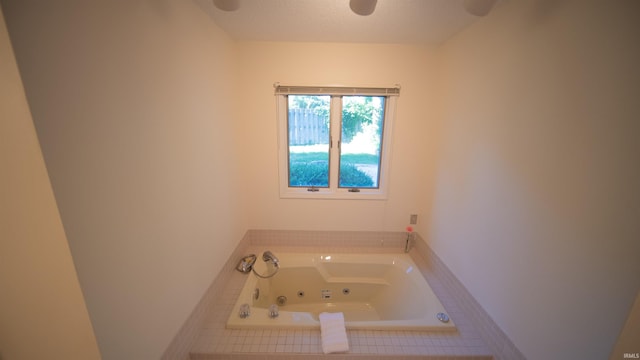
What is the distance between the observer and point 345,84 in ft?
6.70

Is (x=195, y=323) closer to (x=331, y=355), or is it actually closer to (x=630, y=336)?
(x=331, y=355)

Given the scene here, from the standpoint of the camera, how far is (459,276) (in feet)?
5.49

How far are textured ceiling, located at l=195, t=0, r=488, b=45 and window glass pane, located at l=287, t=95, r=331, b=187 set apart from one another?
20.9 inches

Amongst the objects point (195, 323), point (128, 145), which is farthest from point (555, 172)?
point (195, 323)

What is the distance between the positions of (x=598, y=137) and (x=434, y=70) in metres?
1.46

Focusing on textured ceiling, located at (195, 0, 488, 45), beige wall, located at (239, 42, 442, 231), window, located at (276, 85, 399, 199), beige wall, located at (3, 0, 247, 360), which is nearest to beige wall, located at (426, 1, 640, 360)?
textured ceiling, located at (195, 0, 488, 45)

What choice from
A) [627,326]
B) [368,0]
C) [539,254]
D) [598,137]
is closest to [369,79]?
[368,0]

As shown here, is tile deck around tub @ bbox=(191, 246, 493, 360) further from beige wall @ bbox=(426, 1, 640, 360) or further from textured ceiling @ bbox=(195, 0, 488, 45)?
textured ceiling @ bbox=(195, 0, 488, 45)

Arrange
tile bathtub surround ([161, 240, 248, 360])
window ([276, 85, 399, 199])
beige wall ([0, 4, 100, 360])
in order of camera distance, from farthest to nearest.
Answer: window ([276, 85, 399, 199])
tile bathtub surround ([161, 240, 248, 360])
beige wall ([0, 4, 100, 360])

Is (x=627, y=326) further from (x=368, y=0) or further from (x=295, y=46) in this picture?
(x=295, y=46)

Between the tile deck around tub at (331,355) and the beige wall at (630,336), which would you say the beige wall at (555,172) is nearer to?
the beige wall at (630,336)

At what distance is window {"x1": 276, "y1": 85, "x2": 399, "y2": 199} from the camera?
2.15 m

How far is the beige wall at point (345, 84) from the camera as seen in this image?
2.00 metres

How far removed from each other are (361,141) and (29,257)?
2126 mm
